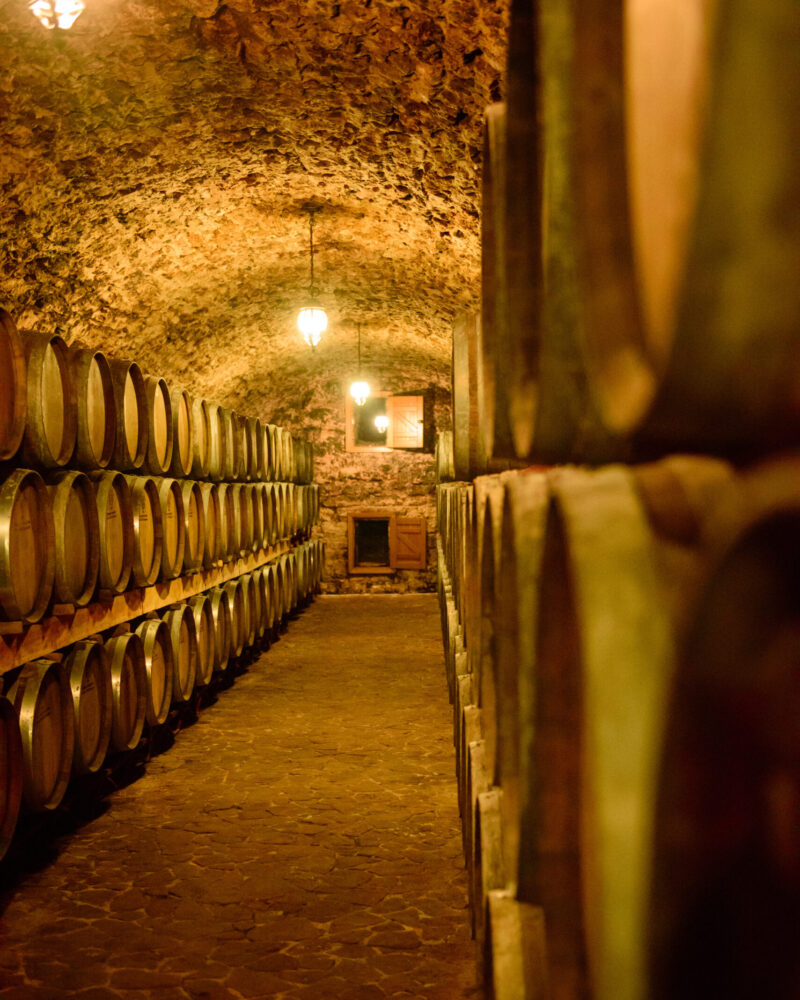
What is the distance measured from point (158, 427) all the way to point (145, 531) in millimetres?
772

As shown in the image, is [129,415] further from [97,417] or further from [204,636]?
[204,636]

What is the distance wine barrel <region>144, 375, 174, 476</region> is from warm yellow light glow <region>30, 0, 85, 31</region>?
208cm

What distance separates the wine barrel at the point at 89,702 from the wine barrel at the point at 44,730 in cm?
11

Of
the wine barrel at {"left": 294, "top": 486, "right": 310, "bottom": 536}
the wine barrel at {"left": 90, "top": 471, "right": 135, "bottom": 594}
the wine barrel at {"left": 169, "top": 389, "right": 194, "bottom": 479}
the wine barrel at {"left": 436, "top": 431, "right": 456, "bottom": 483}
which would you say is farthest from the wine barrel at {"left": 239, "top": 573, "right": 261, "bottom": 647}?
the wine barrel at {"left": 294, "top": 486, "right": 310, "bottom": 536}

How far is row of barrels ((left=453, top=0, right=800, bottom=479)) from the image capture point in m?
0.45

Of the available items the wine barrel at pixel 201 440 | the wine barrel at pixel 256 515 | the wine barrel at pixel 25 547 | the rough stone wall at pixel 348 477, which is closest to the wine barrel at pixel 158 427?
the wine barrel at pixel 201 440

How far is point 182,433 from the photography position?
612 centimetres

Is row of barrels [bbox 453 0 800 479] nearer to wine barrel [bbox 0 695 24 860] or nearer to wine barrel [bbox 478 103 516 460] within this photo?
wine barrel [bbox 478 103 516 460]

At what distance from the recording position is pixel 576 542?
653 millimetres

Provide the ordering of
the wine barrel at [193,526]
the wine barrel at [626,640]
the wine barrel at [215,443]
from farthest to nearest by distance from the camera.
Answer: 1. the wine barrel at [215,443]
2. the wine barrel at [193,526]
3. the wine barrel at [626,640]

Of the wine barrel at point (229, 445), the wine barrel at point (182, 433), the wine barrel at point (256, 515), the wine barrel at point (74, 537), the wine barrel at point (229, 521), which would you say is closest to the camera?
the wine barrel at point (74, 537)

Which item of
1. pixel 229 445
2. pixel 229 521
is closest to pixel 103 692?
pixel 229 521

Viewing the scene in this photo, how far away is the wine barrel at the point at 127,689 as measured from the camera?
4574mm

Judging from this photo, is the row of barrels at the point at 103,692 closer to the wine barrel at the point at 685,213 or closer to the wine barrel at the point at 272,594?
the wine barrel at the point at 272,594
